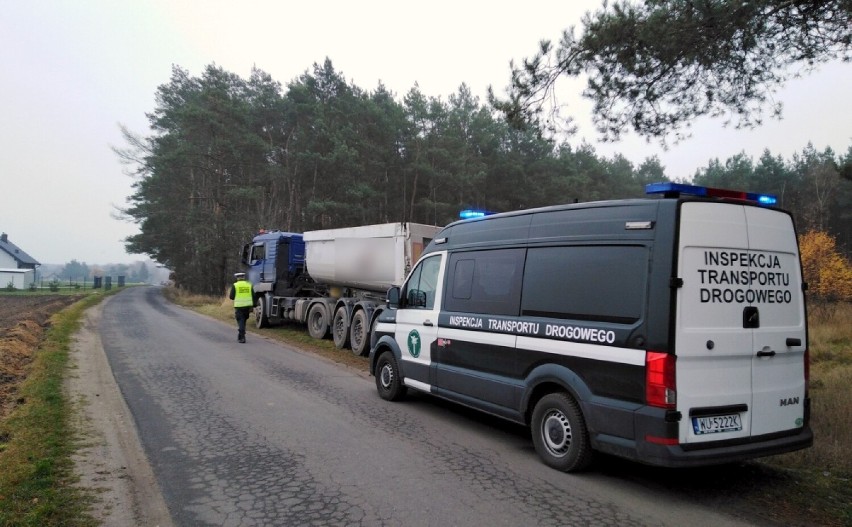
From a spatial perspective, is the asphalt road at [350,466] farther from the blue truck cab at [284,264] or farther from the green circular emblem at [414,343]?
the blue truck cab at [284,264]

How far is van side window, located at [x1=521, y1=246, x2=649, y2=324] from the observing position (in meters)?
4.43

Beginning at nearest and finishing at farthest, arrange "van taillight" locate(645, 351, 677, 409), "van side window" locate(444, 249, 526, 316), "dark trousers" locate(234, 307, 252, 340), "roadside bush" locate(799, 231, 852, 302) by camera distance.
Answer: "van taillight" locate(645, 351, 677, 409), "van side window" locate(444, 249, 526, 316), "dark trousers" locate(234, 307, 252, 340), "roadside bush" locate(799, 231, 852, 302)

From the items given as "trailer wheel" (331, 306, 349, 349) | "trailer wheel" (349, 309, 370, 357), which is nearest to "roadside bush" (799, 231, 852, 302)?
"trailer wheel" (349, 309, 370, 357)

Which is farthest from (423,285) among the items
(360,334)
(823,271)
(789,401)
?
(823,271)

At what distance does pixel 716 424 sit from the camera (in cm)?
→ 427

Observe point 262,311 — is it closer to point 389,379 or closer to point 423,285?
point 389,379

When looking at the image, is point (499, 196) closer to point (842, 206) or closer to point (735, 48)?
point (842, 206)

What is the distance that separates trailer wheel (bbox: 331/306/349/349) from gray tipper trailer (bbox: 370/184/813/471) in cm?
775

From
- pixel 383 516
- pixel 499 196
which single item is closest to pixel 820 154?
pixel 499 196

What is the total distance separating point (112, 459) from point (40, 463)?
57 centimetres

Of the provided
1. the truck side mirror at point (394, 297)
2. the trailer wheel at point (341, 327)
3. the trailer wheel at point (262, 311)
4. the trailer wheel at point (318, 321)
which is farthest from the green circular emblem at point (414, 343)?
the trailer wheel at point (262, 311)

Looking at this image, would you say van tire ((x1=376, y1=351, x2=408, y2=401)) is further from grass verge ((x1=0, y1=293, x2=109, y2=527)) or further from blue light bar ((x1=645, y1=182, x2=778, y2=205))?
blue light bar ((x1=645, y1=182, x2=778, y2=205))

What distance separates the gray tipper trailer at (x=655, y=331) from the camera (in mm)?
4160

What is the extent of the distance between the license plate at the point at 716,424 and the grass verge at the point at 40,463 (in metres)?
→ 4.43
